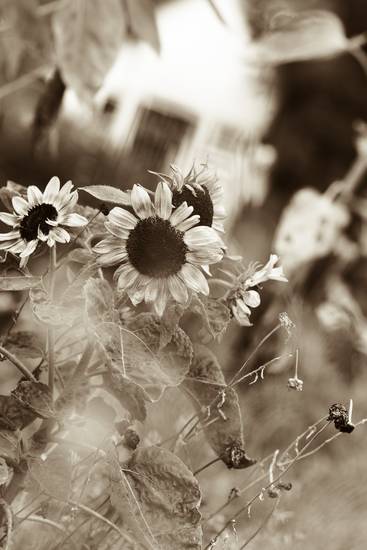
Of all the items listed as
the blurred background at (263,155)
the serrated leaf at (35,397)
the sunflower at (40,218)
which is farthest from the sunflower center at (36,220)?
the blurred background at (263,155)

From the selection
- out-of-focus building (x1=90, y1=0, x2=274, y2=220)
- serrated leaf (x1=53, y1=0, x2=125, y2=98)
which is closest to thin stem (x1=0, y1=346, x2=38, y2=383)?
serrated leaf (x1=53, y1=0, x2=125, y2=98)

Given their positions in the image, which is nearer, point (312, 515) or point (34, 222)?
point (34, 222)

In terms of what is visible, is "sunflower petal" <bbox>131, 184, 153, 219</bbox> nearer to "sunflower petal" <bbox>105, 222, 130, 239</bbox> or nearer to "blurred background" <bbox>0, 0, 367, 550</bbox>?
"sunflower petal" <bbox>105, 222, 130, 239</bbox>

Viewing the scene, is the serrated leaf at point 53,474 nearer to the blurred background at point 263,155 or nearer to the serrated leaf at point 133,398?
the serrated leaf at point 133,398

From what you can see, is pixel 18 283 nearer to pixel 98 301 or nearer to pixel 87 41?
pixel 98 301

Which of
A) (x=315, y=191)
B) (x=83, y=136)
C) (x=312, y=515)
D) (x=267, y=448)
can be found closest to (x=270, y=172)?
→ (x=315, y=191)

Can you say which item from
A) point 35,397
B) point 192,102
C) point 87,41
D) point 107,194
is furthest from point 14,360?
point 192,102

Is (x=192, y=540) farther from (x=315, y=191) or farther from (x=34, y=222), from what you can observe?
(x=315, y=191)

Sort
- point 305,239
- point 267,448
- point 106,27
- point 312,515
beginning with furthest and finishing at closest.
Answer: point 305,239, point 267,448, point 312,515, point 106,27
